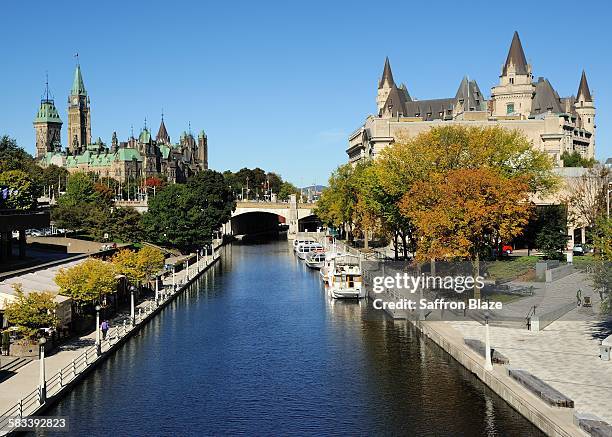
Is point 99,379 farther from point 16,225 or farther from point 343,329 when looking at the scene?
point 16,225

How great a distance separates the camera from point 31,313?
1652 inches

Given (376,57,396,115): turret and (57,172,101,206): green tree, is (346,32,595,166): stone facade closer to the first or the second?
(376,57,396,115): turret

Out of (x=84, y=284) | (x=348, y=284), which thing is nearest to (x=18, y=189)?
(x=348, y=284)

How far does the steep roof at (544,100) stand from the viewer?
545ft

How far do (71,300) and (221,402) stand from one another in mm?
16267

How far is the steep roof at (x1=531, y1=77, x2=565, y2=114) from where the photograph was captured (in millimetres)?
166125

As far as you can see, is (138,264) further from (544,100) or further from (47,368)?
(544,100)

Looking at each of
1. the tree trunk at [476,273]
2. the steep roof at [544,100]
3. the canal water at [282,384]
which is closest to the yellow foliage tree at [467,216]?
the tree trunk at [476,273]

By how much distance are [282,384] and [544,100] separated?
464 ft

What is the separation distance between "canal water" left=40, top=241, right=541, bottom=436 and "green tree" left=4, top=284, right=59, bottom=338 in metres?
4.33

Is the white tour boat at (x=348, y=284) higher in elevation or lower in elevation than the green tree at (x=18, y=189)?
lower

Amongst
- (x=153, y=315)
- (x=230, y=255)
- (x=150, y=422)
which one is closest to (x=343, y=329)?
(x=153, y=315)

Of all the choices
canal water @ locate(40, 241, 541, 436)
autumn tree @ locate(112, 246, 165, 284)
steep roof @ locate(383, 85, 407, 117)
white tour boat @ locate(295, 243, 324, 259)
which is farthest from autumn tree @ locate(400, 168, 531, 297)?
steep roof @ locate(383, 85, 407, 117)

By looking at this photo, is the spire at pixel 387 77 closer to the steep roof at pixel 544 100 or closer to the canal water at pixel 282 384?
the steep roof at pixel 544 100
